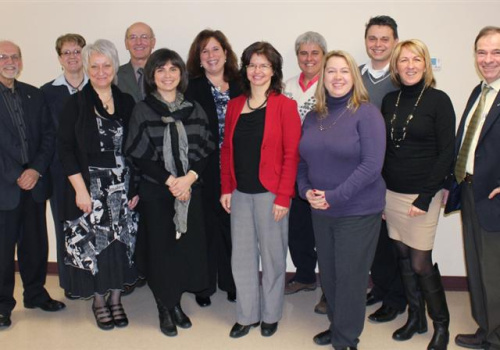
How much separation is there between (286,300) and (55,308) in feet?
5.34

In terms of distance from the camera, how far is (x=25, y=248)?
3.26 metres

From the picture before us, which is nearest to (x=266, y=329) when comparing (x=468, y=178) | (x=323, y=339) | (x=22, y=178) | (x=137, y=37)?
(x=323, y=339)

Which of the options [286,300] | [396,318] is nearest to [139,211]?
[286,300]

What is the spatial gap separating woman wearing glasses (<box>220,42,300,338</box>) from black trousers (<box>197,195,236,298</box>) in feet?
1.10

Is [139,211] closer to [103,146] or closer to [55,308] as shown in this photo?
[103,146]

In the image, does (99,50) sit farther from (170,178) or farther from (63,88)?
(170,178)

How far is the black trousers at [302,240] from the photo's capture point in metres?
3.48

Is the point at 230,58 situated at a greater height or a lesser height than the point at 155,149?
greater

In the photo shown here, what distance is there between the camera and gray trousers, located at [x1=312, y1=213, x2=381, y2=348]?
8.25ft

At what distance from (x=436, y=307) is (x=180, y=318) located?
5.08 feet

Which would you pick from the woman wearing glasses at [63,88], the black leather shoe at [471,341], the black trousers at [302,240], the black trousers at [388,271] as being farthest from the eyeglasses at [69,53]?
the black leather shoe at [471,341]

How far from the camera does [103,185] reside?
2877mm

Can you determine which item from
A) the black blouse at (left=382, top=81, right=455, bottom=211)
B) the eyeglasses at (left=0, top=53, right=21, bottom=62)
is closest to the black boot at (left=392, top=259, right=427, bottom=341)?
the black blouse at (left=382, top=81, right=455, bottom=211)

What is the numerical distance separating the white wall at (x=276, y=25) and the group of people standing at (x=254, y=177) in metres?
0.51
